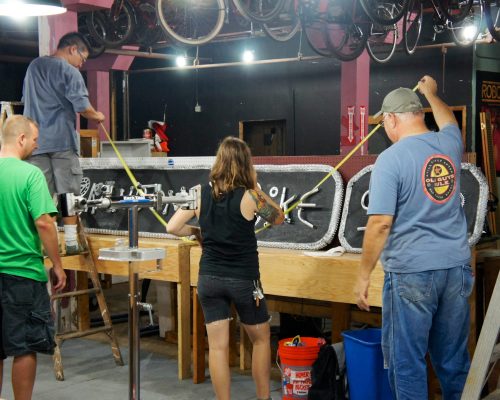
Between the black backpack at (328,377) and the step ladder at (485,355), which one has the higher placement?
the step ladder at (485,355)

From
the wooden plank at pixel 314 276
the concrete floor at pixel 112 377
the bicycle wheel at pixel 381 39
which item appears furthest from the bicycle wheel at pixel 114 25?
the wooden plank at pixel 314 276

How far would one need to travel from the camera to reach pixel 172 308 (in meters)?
7.01

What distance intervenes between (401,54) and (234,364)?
367 inches

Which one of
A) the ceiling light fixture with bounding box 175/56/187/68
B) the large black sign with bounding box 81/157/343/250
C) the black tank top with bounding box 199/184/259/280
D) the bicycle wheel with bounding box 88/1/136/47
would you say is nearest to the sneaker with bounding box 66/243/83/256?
the large black sign with bounding box 81/157/343/250

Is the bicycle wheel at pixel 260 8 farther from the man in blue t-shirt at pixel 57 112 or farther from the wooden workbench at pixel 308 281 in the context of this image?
the wooden workbench at pixel 308 281

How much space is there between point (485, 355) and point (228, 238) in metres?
1.36

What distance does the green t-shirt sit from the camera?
433 centimetres

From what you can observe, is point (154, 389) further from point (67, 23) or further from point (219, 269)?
point (67, 23)

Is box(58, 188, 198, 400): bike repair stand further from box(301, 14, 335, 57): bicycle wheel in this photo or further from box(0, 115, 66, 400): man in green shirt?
box(301, 14, 335, 57): bicycle wheel

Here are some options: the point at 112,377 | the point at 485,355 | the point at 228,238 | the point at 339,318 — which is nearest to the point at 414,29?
the point at 339,318

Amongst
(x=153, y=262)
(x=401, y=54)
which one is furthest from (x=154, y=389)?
(x=401, y=54)

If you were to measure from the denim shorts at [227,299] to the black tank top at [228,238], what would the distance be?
0.12ft

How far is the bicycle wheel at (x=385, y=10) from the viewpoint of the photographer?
900 centimetres

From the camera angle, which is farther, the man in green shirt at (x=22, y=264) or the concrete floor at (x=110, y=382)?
the concrete floor at (x=110, y=382)
